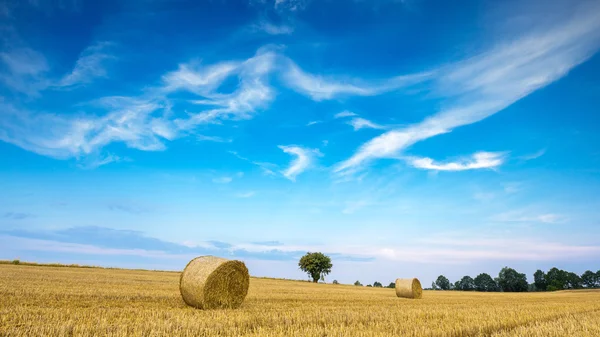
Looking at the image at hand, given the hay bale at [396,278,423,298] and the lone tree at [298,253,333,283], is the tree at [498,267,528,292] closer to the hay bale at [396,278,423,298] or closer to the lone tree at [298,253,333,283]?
the lone tree at [298,253,333,283]

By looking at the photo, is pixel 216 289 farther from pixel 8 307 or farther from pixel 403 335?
pixel 403 335

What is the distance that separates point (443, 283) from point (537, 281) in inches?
1192

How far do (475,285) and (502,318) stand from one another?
115261mm

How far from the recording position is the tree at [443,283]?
127125mm

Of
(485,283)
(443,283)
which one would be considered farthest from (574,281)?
(443,283)

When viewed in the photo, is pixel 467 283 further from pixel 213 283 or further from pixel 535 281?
pixel 213 283

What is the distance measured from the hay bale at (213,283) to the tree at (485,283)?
107 m

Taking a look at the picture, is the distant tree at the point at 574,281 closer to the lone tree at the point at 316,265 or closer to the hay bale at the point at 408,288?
the lone tree at the point at 316,265

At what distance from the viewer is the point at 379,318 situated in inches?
356

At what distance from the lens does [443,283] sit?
127750 mm

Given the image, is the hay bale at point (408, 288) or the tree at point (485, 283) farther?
the tree at point (485, 283)

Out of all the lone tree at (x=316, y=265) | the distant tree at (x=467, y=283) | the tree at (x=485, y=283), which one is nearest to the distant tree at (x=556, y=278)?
the tree at (x=485, y=283)

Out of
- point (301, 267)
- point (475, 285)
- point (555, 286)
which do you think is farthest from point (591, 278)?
point (301, 267)

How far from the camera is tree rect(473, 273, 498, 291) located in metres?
104
